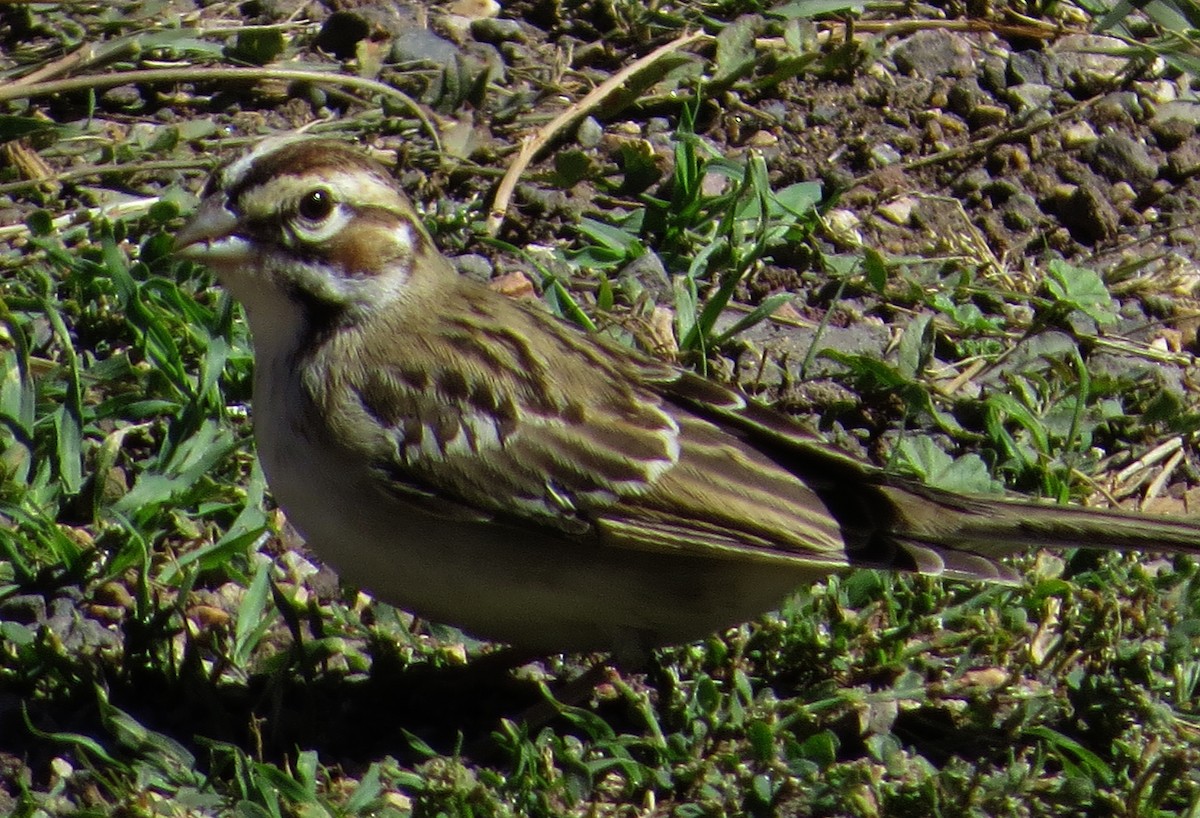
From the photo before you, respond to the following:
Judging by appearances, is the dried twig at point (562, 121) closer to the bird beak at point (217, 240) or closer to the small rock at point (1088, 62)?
the small rock at point (1088, 62)

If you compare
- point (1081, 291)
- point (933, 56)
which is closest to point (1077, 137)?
point (933, 56)

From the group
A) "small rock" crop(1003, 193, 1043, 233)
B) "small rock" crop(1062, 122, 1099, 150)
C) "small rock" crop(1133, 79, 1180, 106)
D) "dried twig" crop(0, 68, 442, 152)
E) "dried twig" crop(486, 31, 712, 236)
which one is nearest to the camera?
"dried twig" crop(486, 31, 712, 236)

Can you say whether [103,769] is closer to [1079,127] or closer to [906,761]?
[906,761]

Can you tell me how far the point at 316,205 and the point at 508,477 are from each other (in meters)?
0.82

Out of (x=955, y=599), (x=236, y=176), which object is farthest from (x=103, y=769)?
(x=955, y=599)

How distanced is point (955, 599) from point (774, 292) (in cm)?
161

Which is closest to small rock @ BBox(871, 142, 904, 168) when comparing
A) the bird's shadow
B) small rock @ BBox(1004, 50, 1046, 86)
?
small rock @ BBox(1004, 50, 1046, 86)

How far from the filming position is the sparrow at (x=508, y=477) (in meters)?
4.58

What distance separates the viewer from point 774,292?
21.5ft

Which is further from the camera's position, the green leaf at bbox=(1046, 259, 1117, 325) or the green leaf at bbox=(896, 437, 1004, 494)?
the green leaf at bbox=(1046, 259, 1117, 325)

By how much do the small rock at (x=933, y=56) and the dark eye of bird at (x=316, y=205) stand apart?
3400mm

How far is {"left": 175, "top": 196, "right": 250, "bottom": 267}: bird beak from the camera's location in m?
→ 4.62

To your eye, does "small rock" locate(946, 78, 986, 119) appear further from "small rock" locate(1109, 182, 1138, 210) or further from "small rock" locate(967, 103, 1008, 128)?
"small rock" locate(1109, 182, 1138, 210)

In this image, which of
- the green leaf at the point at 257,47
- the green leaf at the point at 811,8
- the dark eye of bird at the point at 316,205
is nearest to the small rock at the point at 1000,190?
the green leaf at the point at 811,8
